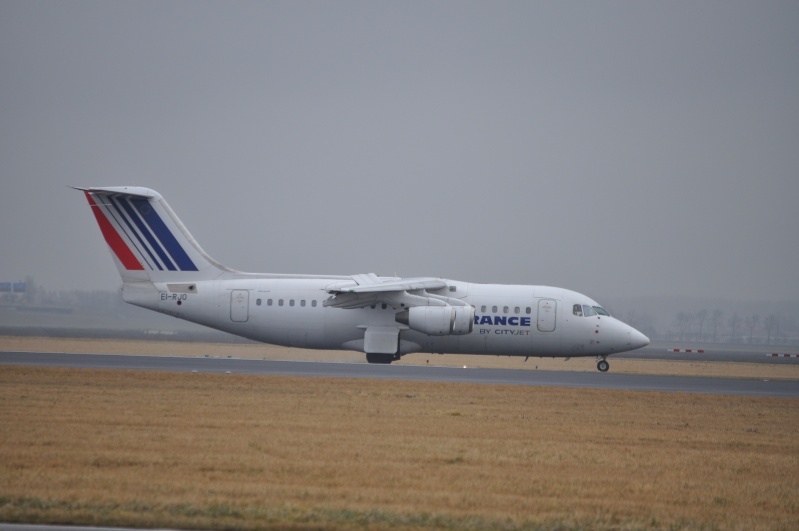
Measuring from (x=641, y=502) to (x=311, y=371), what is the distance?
19.6 m

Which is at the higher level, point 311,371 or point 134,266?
point 134,266

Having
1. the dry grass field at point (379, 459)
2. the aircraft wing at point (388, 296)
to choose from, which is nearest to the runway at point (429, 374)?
the aircraft wing at point (388, 296)

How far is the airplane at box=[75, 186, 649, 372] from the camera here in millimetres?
36125

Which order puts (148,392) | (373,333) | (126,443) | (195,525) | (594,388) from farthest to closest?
(373,333)
(594,388)
(148,392)
(126,443)
(195,525)

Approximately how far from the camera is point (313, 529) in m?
10.4

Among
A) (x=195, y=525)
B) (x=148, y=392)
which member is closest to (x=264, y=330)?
(x=148, y=392)

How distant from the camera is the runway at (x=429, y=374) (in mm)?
29406

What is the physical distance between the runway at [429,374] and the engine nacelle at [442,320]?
151 cm

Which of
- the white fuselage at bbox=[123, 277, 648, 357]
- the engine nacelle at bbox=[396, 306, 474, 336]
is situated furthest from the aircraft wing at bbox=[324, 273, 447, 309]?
the engine nacelle at bbox=[396, 306, 474, 336]

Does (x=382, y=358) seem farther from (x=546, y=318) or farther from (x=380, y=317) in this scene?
(x=546, y=318)

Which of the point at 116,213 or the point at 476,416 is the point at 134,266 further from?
the point at 476,416

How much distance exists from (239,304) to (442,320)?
8.29 m

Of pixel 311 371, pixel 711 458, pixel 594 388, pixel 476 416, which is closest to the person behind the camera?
pixel 711 458

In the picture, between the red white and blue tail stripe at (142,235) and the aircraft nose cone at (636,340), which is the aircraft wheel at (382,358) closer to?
the red white and blue tail stripe at (142,235)
